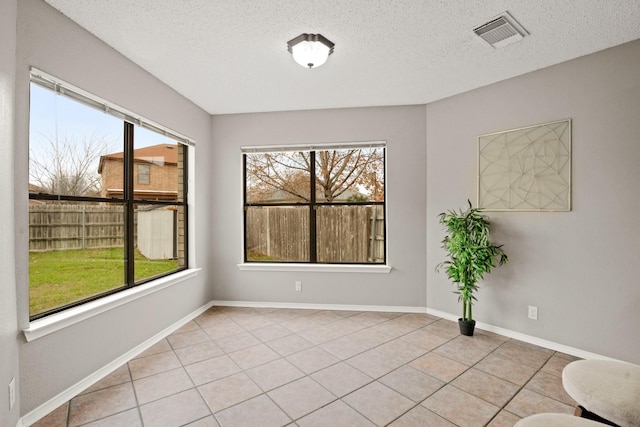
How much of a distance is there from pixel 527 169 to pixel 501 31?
4.27 feet

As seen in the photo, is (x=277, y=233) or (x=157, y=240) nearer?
(x=157, y=240)

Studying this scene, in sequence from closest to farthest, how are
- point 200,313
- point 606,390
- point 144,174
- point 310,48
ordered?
point 606,390 → point 310,48 → point 144,174 → point 200,313

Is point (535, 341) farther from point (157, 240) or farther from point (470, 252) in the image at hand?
point (157, 240)

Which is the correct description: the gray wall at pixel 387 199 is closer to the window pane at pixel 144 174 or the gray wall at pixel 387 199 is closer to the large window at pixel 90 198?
the large window at pixel 90 198

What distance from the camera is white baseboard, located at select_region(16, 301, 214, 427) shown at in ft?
5.84

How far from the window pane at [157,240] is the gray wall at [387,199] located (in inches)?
21.6

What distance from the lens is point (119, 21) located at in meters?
2.04

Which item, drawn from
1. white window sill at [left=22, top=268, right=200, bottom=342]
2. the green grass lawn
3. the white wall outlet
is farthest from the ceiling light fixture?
the white wall outlet

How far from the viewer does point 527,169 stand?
2842 millimetres

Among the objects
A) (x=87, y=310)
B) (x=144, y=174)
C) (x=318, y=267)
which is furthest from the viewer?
(x=318, y=267)

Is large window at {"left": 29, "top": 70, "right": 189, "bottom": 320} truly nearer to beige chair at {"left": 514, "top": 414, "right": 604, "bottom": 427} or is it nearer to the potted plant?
beige chair at {"left": 514, "top": 414, "right": 604, "bottom": 427}

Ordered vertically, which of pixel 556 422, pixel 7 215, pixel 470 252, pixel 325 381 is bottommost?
pixel 325 381

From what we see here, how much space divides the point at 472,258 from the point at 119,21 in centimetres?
340

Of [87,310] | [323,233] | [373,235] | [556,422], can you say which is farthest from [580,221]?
[87,310]
